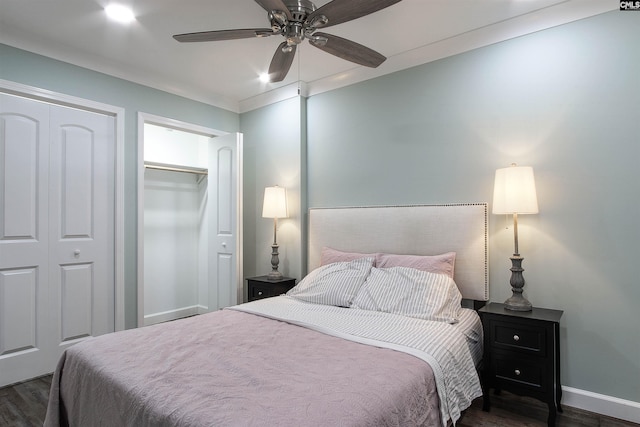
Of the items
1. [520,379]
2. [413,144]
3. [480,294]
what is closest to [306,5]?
[413,144]

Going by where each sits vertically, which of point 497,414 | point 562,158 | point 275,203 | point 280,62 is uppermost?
point 280,62

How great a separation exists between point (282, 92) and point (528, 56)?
2329 mm

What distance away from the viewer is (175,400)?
1305 mm

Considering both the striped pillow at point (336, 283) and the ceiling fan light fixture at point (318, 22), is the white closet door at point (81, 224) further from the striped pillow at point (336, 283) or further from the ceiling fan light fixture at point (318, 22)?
the ceiling fan light fixture at point (318, 22)

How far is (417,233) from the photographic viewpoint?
116 inches

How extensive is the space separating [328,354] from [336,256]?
5.11 feet

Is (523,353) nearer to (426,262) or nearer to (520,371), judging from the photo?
(520,371)

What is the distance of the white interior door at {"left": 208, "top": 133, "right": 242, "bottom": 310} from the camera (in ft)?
12.7

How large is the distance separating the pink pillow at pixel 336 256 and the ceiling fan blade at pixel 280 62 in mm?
1558

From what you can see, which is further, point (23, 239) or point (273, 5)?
point (23, 239)

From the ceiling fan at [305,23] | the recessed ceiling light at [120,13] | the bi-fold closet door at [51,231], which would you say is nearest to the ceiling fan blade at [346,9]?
the ceiling fan at [305,23]

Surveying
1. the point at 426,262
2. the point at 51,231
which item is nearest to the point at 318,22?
the point at 426,262

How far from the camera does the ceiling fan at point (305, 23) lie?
175cm

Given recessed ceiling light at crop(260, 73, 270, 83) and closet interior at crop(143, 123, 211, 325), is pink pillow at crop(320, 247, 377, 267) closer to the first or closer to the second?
recessed ceiling light at crop(260, 73, 270, 83)
